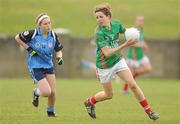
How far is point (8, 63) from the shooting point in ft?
89.2

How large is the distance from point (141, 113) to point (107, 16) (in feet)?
8.07

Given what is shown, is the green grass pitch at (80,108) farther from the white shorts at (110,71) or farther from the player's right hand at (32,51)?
the player's right hand at (32,51)

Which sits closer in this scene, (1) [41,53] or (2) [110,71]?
(2) [110,71]

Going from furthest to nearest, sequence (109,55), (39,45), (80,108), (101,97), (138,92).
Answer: (80,108)
(101,97)
(39,45)
(138,92)
(109,55)

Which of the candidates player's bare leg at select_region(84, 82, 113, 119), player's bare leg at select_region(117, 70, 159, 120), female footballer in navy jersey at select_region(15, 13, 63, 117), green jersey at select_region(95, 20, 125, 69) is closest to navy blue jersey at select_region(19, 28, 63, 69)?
female footballer in navy jersey at select_region(15, 13, 63, 117)

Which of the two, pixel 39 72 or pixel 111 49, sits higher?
pixel 111 49

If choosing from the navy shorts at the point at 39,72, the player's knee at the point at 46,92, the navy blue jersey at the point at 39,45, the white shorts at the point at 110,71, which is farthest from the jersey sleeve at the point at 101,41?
the player's knee at the point at 46,92

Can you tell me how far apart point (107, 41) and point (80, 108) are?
2873 millimetres

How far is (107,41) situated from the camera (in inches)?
465

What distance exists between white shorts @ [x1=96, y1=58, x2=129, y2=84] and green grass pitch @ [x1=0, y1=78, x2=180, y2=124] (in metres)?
0.71

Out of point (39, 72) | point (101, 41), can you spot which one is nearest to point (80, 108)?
point (39, 72)

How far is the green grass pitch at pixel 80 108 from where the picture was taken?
1176 cm

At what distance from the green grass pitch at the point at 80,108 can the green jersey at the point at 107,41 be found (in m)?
0.98

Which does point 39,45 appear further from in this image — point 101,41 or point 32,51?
point 101,41
